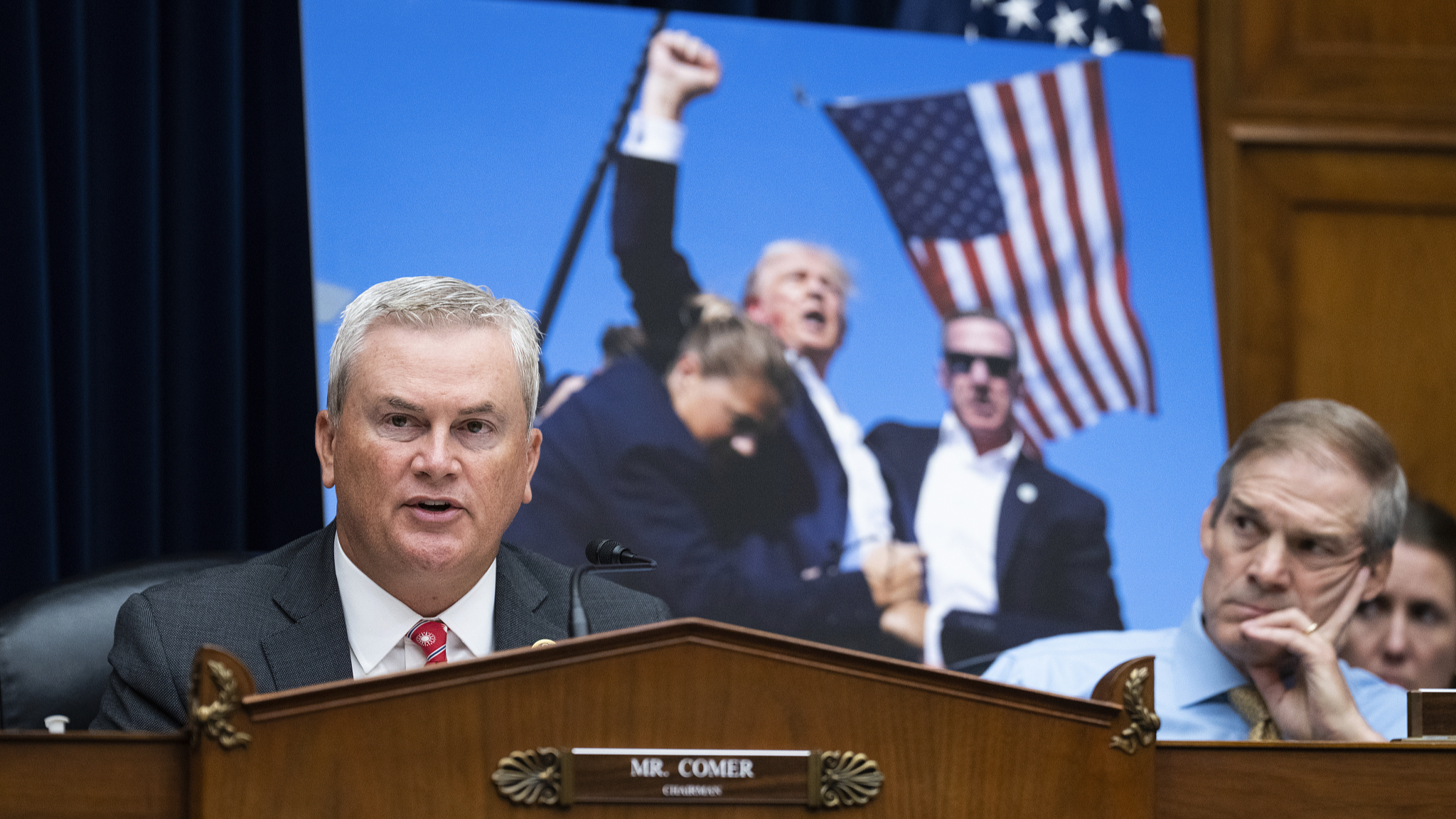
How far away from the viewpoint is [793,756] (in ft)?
3.79

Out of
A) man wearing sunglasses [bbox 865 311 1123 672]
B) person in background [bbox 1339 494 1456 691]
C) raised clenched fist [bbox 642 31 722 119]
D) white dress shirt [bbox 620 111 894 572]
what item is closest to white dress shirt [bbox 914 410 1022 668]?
man wearing sunglasses [bbox 865 311 1123 672]

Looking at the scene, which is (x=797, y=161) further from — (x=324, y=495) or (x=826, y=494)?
(x=324, y=495)

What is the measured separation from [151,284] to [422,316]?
61.6 inches

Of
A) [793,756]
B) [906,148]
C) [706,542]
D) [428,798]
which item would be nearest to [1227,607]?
[706,542]

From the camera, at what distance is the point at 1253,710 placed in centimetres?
256

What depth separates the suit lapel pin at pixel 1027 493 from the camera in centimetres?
330

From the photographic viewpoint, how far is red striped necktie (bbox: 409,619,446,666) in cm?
191

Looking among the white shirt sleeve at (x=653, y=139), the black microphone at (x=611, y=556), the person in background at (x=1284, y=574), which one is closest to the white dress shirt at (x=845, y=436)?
the white shirt sleeve at (x=653, y=139)

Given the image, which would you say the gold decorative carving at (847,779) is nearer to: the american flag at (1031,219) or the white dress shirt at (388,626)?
the white dress shirt at (388,626)

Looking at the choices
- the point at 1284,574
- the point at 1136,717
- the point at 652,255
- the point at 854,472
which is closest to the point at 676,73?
the point at 652,255

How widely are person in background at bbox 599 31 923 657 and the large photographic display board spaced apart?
45 mm

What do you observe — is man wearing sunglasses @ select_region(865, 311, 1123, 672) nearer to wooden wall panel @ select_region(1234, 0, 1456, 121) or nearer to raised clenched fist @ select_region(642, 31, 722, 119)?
raised clenched fist @ select_region(642, 31, 722, 119)

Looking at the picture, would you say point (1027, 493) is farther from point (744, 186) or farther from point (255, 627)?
point (255, 627)

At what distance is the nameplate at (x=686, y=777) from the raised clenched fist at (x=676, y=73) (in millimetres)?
2361
